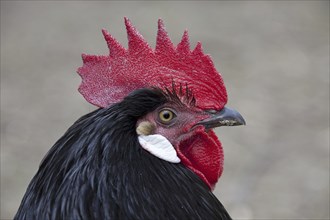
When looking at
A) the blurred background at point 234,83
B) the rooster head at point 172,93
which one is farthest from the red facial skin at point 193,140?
the blurred background at point 234,83

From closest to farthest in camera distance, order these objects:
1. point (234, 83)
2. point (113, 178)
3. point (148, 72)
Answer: point (113, 178), point (148, 72), point (234, 83)

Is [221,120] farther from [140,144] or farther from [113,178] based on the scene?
[113,178]

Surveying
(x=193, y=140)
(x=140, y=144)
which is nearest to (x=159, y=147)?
(x=140, y=144)

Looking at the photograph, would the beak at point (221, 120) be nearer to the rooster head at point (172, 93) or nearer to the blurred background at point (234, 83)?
the rooster head at point (172, 93)

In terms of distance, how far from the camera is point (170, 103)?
8.15ft

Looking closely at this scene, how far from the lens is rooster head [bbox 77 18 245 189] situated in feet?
8.09

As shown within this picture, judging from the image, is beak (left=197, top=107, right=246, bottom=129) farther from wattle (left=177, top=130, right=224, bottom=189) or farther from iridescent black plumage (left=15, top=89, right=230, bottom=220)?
iridescent black plumage (left=15, top=89, right=230, bottom=220)

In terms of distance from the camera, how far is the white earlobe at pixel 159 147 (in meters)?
2.38

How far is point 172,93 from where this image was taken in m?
2.48

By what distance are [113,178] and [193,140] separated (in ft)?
1.31

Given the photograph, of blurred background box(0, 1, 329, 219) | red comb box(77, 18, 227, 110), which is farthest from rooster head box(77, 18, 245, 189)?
blurred background box(0, 1, 329, 219)

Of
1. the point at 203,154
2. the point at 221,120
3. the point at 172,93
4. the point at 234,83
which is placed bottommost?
the point at 234,83

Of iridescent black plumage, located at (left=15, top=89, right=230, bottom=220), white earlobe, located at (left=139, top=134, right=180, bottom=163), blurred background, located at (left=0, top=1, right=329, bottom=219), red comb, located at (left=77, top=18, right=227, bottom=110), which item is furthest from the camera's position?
blurred background, located at (left=0, top=1, right=329, bottom=219)

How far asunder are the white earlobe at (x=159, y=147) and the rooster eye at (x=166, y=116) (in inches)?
2.4
